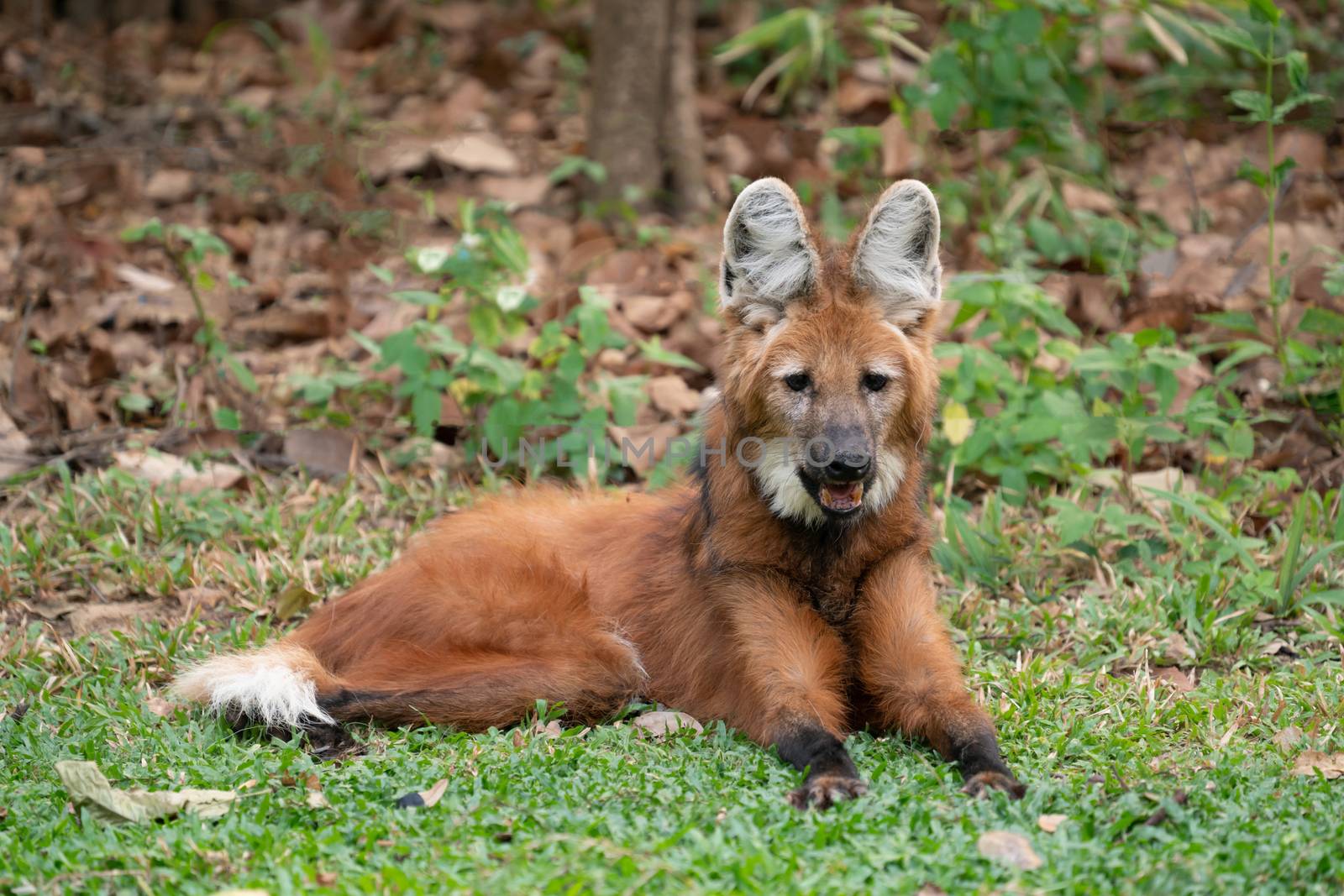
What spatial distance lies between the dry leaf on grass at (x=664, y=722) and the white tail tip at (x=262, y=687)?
0.79 meters

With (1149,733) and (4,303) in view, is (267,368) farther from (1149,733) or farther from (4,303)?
(1149,733)

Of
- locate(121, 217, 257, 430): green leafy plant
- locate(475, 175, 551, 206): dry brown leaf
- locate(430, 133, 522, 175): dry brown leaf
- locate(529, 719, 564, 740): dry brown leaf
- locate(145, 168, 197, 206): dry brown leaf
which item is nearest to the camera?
locate(529, 719, 564, 740): dry brown leaf

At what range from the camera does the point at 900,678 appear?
3.28 meters

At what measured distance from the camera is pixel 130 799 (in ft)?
9.39

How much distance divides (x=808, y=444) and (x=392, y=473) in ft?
8.33

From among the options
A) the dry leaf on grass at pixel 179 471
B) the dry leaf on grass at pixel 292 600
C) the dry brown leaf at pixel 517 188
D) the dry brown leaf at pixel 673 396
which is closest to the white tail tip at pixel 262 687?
the dry leaf on grass at pixel 292 600

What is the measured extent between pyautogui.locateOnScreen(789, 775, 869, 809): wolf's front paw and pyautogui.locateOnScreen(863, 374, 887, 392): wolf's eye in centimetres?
96

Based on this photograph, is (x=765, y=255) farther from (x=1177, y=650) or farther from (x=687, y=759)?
(x=1177, y=650)

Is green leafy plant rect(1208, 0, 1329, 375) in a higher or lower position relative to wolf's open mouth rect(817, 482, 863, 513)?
higher

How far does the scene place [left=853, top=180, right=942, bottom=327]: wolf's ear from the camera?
3.33 meters

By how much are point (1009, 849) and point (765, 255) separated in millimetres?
1571

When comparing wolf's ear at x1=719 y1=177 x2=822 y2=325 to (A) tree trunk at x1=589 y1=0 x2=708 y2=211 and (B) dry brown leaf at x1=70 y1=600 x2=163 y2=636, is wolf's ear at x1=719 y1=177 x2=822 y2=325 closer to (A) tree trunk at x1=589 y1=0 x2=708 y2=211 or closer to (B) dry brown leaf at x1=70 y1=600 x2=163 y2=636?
(B) dry brown leaf at x1=70 y1=600 x2=163 y2=636

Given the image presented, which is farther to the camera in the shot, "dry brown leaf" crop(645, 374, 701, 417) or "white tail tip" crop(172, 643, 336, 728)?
"dry brown leaf" crop(645, 374, 701, 417)

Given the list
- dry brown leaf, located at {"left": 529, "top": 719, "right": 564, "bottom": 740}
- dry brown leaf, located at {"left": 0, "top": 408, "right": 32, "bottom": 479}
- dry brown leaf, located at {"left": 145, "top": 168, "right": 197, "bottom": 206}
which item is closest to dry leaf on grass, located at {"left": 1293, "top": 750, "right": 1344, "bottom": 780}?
dry brown leaf, located at {"left": 529, "top": 719, "right": 564, "bottom": 740}
